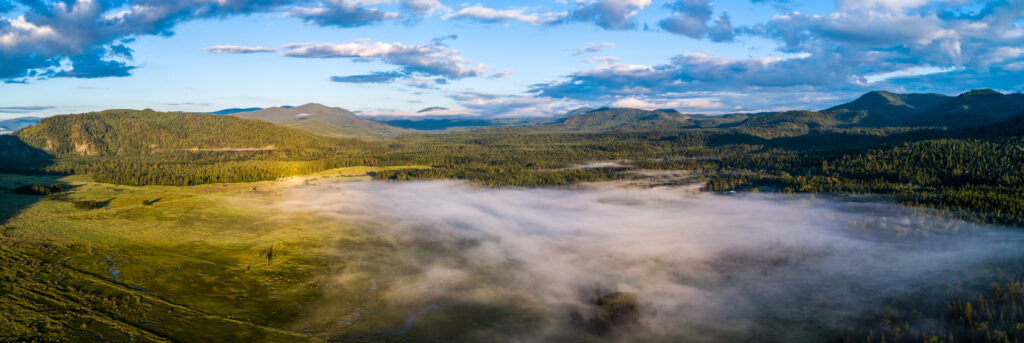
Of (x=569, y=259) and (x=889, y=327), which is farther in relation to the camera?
(x=569, y=259)

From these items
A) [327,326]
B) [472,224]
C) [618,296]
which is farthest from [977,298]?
[472,224]

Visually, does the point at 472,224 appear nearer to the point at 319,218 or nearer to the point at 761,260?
the point at 319,218

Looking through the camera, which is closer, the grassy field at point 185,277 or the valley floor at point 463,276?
the grassy field at point 185,277

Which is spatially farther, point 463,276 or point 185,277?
point 463,276

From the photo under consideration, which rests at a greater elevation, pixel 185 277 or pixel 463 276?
pixel 185 277

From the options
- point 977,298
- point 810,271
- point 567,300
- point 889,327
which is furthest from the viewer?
point 810,271

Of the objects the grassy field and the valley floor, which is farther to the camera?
the valley floor

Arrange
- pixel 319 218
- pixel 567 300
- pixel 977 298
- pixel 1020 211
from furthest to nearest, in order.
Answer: pixel 319 218, pixel 1020 211, pixel 567 300, pixel 977 298
